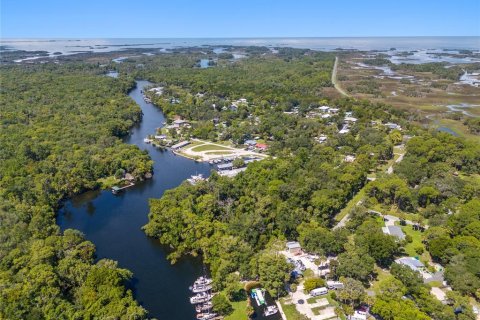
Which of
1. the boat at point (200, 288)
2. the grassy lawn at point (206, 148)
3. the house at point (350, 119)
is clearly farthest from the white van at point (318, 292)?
the house at point (350, 119)

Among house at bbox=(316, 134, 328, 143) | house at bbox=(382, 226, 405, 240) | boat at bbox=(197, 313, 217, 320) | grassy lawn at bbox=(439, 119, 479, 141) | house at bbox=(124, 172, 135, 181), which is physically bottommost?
boat at bbox=(197, 313, 217, 320)

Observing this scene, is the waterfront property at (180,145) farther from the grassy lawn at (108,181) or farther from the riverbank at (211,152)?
the grassy lawn at (108,181)

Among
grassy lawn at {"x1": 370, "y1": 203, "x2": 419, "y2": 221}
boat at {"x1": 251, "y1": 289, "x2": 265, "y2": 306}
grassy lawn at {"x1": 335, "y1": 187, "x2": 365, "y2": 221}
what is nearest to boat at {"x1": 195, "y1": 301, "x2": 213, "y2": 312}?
boat at {"x1": 251, "y1": 289, "x2": 265, "y2": 306}

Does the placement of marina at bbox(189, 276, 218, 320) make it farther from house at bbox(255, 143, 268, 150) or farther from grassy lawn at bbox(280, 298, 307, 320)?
house at bbox(255, 143, 268, 150)

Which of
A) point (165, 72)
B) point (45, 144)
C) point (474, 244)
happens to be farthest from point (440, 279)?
point (165, 72)

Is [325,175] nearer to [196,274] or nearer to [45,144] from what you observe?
[196,274]

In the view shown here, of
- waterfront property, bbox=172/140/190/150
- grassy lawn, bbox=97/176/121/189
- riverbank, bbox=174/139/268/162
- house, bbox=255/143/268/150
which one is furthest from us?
waterfront property, bbox=172/140/190/150
